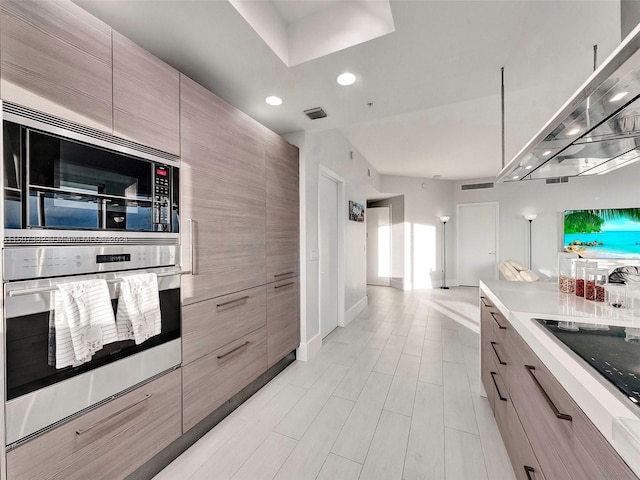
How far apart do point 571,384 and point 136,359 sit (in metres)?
1.67

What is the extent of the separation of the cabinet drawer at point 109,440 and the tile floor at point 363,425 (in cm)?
29

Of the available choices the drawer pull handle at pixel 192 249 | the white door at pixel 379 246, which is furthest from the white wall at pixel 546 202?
the drawer pull handle at pixel 192 249

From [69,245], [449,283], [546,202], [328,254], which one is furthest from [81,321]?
[546,202]

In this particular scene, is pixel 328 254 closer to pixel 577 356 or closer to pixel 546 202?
pixel 577 356

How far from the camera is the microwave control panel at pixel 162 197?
1.41 m

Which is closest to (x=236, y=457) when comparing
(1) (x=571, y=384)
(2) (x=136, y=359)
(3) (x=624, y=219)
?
(2) (x=136, y=359)

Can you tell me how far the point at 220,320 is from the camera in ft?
5.86

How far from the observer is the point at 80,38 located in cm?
110

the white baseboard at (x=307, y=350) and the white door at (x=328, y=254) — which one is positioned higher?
the white door at (x=328, y=254)

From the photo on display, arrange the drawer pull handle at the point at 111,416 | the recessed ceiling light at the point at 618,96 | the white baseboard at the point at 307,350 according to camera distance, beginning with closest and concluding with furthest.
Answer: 1. the recessed ceiling light at the point at 618,96
2. the drawer pull handle at the point at 111,416
3. the white baseboard at the point at 307,350

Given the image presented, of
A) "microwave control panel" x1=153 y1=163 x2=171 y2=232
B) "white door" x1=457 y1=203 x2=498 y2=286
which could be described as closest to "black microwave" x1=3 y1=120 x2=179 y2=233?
"microwave control panel" x1=153 y1=163 x2=171 y2=232

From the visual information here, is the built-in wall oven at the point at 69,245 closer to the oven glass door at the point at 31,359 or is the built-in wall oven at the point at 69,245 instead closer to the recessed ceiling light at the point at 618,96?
the oven glass door at the point at 31,359

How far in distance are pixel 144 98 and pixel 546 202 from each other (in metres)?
7.74

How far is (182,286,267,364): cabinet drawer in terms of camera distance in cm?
157
